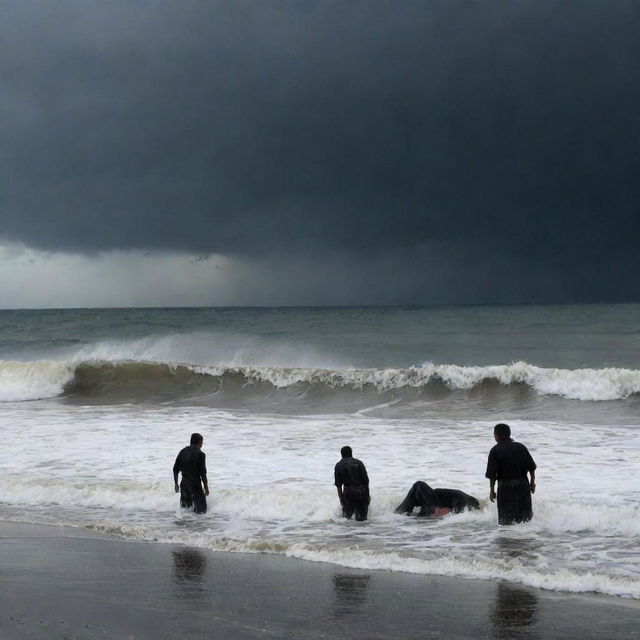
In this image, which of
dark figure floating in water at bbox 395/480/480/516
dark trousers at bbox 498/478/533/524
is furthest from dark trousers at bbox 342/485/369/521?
dark trousers at bbox 498/478/533/524

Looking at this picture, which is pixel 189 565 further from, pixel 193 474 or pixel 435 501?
pixel 435 501

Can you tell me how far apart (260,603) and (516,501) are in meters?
4.12

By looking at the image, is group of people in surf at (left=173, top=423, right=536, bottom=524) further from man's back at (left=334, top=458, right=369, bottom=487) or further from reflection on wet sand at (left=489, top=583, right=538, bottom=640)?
reflection on wet sand at (left=489, top=583, right=538, bottom=640)

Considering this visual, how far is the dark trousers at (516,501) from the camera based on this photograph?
31.3ft

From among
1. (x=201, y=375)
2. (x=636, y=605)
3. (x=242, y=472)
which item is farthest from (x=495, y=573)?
(x=201, y=375)

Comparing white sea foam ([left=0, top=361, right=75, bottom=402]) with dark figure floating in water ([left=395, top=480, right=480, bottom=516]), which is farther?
white sea foam ([left=0, top=361, right=75, bottom=402])

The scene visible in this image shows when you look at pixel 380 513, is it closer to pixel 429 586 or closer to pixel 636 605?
pixel 429 586

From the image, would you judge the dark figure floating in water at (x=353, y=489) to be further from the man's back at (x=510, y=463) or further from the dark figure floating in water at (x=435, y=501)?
the man's back at (x=510, y=463)

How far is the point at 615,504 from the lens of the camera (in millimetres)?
10578

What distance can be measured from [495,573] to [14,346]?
54.5 metres

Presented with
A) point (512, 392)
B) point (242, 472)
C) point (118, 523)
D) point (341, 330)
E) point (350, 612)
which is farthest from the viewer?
point (341, 330)

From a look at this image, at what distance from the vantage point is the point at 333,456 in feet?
48.3

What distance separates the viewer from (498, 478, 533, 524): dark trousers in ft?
31.3

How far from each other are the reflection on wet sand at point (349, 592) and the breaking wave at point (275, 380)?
1773 centimetres
